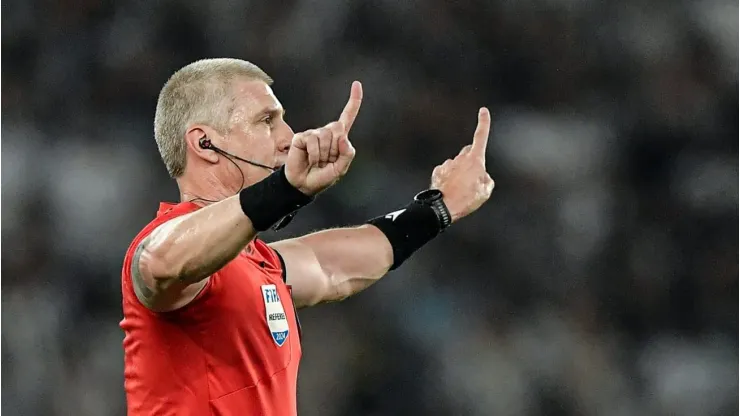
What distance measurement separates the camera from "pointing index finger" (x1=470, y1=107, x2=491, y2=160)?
2.35 meters

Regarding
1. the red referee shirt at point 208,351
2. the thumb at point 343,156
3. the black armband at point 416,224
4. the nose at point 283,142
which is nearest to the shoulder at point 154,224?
the red referee shirt at point 208,351

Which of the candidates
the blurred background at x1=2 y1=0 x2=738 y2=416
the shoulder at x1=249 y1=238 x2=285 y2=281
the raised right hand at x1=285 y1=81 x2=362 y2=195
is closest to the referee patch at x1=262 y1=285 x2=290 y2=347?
the shoulder at x1=249 y1=238 x2=285 y2=281

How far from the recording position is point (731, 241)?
160 inches

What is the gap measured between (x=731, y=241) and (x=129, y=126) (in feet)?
8.01

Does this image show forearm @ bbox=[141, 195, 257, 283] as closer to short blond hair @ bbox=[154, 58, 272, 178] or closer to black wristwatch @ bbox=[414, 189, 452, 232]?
short blond hair @ bbox=[154, 58, 272, 178]

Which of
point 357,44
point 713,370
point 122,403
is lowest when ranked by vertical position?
point 713,370

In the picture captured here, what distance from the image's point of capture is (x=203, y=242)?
5.41ft

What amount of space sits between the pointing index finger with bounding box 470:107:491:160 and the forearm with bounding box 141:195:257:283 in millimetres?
832

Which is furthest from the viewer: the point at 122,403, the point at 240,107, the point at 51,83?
the point at 51,83

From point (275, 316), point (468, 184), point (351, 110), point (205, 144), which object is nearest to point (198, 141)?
point (205, 144)

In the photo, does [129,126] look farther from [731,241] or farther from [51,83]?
[731,241]

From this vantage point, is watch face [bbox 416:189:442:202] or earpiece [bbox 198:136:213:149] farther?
watch face [bbox 416:189:442:202]

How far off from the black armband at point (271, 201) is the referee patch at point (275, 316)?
0.40 meters

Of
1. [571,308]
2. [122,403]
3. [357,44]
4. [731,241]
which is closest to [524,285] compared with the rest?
[571,308]
